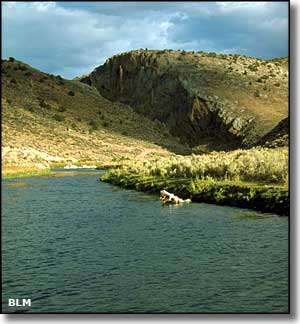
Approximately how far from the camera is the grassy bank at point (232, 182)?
84.4 feet

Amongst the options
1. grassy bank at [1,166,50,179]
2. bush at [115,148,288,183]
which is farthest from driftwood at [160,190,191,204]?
grassy bank at [1,166,50,179]

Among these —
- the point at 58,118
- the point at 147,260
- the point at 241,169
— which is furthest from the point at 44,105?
the point at 147,260

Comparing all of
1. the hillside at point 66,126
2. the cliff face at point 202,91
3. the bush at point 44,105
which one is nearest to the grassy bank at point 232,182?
A: the hillside at point 66,126

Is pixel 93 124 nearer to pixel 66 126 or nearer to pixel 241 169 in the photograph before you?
pixel 66 126

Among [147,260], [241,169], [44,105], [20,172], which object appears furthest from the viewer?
[44,105]

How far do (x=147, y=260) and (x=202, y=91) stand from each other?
333ft

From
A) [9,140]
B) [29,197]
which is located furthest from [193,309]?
[9,140]

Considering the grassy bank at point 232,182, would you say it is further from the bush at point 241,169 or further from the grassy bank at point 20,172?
the grassy bank at point 20,172

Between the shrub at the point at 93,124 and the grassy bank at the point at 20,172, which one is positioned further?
the shrub at the point at 93,124

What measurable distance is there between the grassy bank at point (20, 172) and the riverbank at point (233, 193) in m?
21.6

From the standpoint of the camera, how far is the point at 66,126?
337 feet

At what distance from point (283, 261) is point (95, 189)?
26128 mm

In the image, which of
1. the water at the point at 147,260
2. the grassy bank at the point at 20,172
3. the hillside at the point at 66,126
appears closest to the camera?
the water at the point at 147,260

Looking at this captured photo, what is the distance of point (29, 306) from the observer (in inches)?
468
